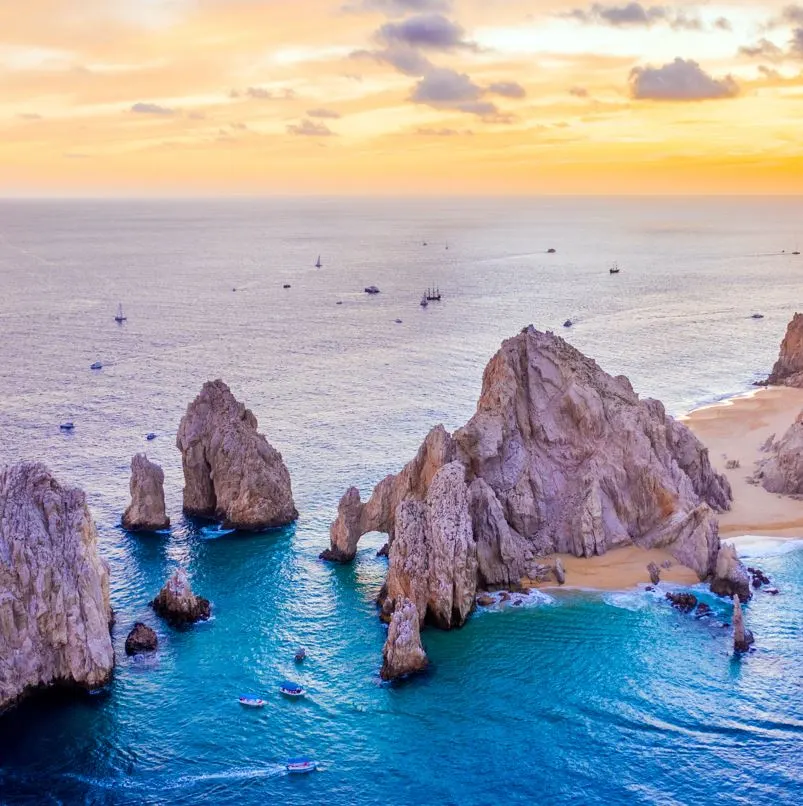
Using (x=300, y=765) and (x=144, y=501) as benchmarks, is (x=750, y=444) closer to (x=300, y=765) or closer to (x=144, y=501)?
(x=144, y=501)

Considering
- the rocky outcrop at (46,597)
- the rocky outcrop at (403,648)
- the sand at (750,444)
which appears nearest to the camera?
the rocky outcrop at (46,597)

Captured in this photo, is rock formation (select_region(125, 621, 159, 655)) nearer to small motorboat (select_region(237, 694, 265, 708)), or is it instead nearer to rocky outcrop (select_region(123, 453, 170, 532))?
small motorboat (select_region(237, 694, 265, 708))

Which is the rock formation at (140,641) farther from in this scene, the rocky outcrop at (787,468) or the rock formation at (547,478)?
the rocky outcrop at (787,468)

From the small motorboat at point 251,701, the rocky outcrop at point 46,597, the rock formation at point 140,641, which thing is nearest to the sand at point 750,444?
the small motorboat at point 251,701

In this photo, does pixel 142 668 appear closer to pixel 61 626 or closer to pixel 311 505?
pixel 61 626

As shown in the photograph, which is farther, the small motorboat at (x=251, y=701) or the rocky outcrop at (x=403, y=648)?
the rocky outcrop at (x=403, y=648)

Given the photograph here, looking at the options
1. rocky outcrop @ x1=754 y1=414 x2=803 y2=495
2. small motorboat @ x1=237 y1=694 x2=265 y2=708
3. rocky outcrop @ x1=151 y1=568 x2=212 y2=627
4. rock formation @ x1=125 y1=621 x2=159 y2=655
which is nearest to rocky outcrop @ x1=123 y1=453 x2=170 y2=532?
rocky outcrop @ x1=151 y1=568 x2=212 y2=627
